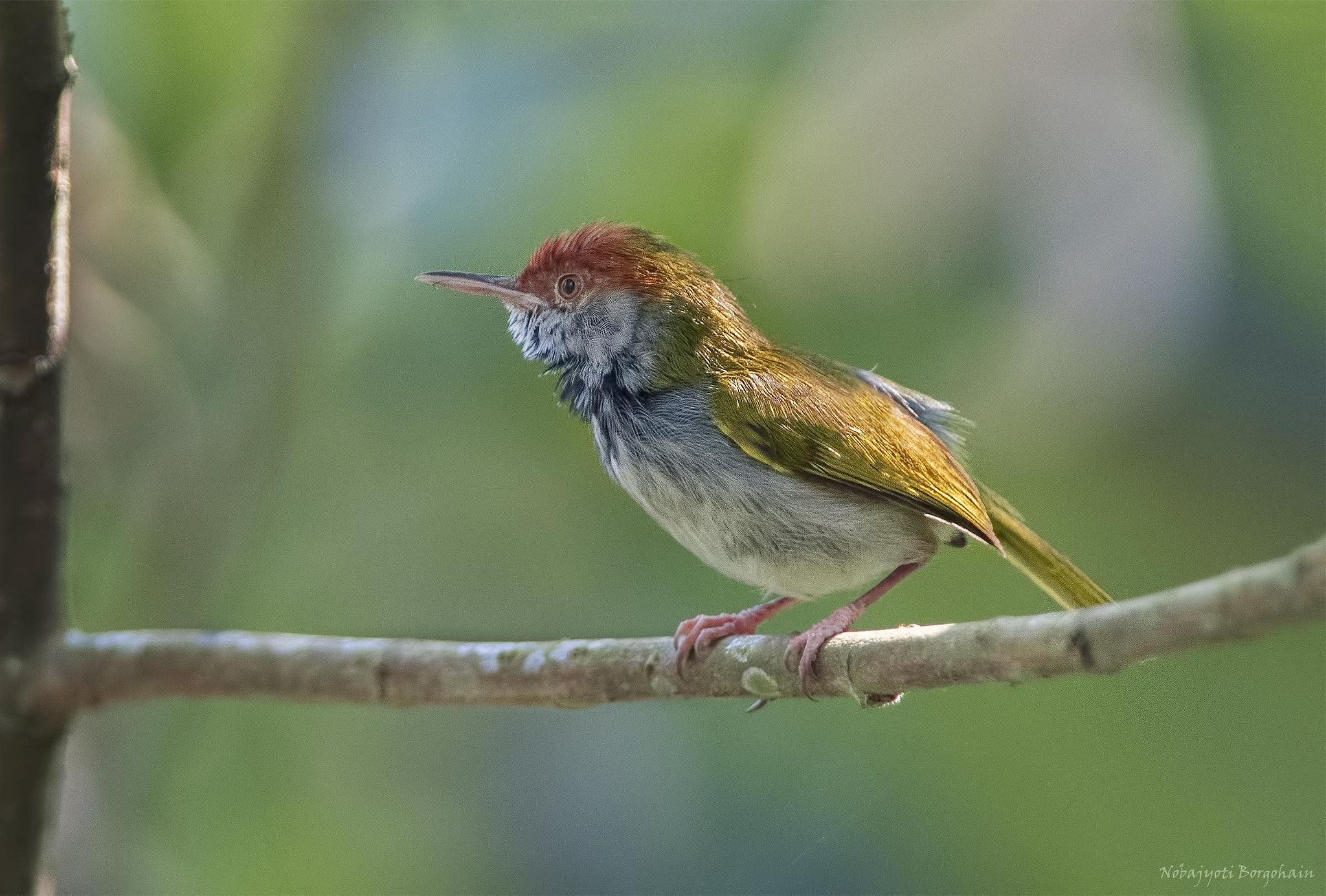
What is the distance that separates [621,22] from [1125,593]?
2954mm

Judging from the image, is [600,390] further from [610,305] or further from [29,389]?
[29,389]

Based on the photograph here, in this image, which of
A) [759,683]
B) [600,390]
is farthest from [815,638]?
[600,390]

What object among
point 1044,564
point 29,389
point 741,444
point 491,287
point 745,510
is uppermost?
point 491,287

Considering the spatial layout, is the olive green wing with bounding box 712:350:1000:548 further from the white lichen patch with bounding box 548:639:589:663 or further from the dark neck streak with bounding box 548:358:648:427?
the white lichen patch with bounding box 548:639:589:663

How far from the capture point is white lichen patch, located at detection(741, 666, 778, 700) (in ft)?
8.31

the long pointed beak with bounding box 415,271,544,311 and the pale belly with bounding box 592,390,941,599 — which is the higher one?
the long pointed beak with bounding box 415,271,544,311

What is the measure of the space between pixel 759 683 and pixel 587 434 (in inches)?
91.7

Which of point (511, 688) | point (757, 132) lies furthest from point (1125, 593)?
point (511, 688)

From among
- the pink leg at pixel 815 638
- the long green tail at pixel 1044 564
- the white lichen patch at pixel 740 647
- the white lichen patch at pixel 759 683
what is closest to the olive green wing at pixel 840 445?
the long green tail at pixel 1044 564

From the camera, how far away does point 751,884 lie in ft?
13.4

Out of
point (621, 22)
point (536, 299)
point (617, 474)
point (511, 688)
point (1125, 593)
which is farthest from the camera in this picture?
point (621, 22)

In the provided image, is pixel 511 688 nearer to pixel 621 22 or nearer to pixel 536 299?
pixel 536 299

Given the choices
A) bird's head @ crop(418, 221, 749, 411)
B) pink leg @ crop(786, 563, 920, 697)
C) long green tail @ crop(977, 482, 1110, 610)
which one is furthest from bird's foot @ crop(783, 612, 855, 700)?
bird's head @ crop(418, 221, 749, 411)

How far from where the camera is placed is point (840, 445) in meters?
2.97
